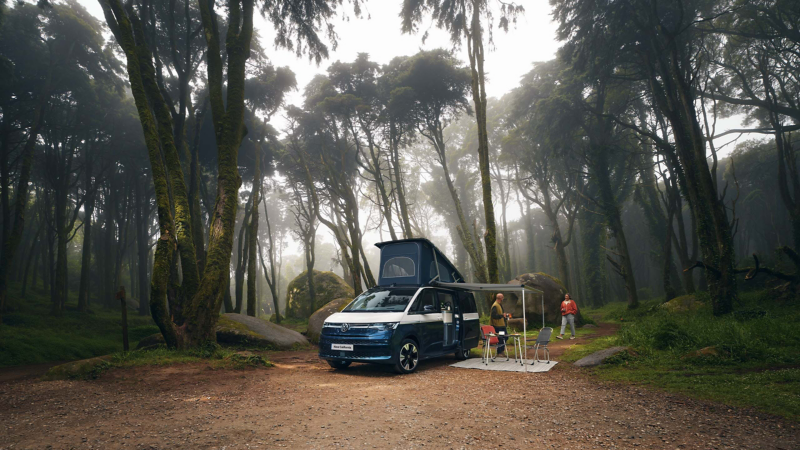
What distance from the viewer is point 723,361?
22.0ft

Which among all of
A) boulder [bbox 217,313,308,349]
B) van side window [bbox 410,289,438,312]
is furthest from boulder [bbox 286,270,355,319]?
van side window [bbox 410,289,438,312]

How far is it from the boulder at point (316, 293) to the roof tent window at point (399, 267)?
16.5 meters

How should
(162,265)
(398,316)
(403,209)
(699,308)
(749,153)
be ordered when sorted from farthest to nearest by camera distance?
(749,153)
(403,209)
(699,308)
(162,265)
(398,316)

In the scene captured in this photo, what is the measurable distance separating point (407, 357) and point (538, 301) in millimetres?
11356

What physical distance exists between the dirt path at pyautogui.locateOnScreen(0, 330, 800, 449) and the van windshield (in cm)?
160

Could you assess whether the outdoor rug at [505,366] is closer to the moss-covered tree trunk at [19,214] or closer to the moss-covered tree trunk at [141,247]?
the moss-covered tree trunk at [19,214]

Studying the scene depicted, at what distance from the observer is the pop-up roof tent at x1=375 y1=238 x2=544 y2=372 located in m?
9.08

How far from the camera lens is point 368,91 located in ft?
69.7

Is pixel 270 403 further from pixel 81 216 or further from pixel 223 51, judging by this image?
pixel 81 216

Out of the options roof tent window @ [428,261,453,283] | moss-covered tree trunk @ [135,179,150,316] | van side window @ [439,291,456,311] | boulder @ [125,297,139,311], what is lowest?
boulder @ [125,297,139,311]

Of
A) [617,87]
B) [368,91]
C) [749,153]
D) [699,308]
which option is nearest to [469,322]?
[699,308]

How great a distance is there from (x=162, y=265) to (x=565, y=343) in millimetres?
11622

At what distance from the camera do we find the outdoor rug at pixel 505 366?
26.2 ft

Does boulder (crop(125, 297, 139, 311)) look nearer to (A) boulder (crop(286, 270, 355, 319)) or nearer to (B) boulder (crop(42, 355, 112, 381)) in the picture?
(A) boulder (crop(286, 270, 355, 319))
